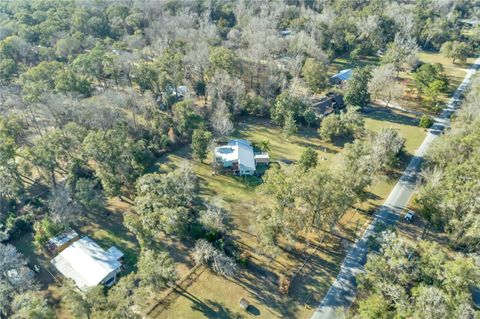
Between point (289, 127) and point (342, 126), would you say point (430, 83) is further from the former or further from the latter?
point (289, 127)

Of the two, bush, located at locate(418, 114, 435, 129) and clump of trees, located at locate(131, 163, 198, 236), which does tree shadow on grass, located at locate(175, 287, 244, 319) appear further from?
bush, located at locate(418, 114, 435, 129)

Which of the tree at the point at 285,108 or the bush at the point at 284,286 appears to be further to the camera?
the tree at the point at 285,108

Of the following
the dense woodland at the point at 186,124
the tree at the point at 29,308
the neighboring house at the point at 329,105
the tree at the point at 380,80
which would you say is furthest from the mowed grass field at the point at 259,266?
the tree at the point at 380,80

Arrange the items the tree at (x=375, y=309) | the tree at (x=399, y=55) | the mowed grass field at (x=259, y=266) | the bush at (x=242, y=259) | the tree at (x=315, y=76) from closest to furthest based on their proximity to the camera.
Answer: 1. the tree at (x=375, y=309)
2. the mowed grass field at (x=259, y=266)
3. the bush at (x=242, y=259)
4. the tree at (x=315, y=76)
5. the tree at (x=399, y=55)

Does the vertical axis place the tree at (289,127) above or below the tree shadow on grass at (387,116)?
above

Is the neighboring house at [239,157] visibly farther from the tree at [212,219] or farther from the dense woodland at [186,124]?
the tree at [212,219]

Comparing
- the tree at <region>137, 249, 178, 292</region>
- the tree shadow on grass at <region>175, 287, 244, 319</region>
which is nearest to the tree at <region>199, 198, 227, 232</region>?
the tree at <region>137, 249, 178, 292</region>
